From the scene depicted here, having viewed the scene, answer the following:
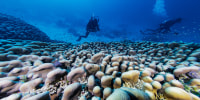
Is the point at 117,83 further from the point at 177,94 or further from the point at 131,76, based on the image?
the point at 177,94

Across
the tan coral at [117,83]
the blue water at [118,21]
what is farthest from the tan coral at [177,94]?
the blue water at [118,21]

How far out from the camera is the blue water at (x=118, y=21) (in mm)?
21641

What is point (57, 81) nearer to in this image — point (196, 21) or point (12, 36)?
point (12, 36)

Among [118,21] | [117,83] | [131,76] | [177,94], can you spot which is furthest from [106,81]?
[118,21]

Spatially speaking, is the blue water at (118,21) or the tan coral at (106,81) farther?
the blue water at (118,21)

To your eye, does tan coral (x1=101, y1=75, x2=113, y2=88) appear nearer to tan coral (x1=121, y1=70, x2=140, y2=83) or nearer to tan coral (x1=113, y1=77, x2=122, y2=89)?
tan coral (x1=113, y1=77, x2=122, y2=89)

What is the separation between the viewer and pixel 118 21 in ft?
198

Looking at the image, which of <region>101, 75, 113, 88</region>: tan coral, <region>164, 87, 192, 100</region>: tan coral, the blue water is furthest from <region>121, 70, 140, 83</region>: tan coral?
the blue water

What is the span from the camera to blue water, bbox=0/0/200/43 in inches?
852

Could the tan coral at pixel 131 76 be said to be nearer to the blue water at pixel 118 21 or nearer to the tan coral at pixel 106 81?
the tan coral at pixel 106 81

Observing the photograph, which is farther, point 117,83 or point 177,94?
point 117,83

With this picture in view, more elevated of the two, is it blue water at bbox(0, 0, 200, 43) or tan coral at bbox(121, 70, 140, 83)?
blue water at bbox(0, 0, 200, 43)

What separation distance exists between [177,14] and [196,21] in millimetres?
11569

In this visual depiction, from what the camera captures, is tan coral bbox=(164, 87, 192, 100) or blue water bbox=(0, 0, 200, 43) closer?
tan coral bbox=(164, 87, 192, 100)
